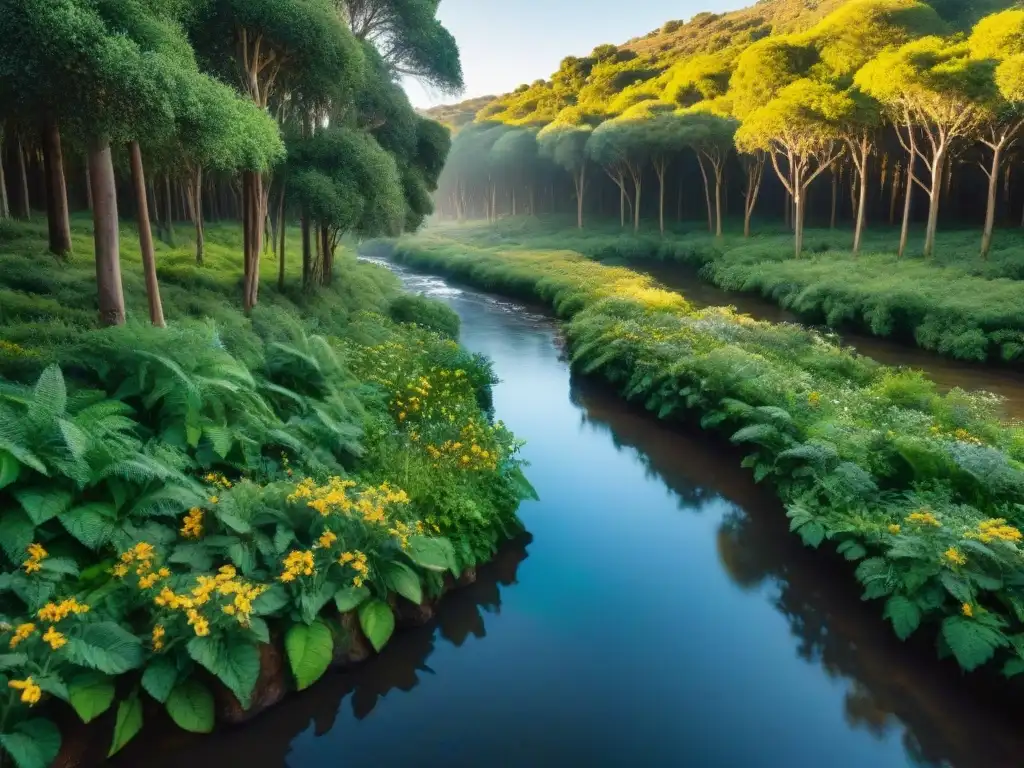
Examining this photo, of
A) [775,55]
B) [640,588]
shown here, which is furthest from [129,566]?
[775,55]

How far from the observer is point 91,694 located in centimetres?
488

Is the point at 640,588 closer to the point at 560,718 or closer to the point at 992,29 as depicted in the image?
the point at 560,718

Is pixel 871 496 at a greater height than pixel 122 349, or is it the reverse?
pixel 122 349

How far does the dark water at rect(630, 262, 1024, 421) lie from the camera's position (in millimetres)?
16078

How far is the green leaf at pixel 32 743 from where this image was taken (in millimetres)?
4398

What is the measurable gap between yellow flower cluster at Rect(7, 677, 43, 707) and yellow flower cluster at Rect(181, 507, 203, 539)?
5.79 feet

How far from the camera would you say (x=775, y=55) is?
37438 millimetres

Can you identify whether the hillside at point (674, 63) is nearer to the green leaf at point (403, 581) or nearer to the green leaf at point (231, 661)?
the green leaf at point (403, 581)

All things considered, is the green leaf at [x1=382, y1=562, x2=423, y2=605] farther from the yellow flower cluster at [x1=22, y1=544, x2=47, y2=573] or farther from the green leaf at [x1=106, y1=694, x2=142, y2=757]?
the yellow flower cluster at [x1=22, y1=544, x2=47, y2=573]

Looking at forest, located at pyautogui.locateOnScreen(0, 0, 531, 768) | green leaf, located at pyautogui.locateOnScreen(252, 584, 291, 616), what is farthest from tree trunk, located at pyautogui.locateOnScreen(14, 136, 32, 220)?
green leaf, located at pyautogui.locateOnScreen(252, 584, 291, 616)

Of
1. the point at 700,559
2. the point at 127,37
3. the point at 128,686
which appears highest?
the point at 127,37

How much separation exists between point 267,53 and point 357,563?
12.7 meters

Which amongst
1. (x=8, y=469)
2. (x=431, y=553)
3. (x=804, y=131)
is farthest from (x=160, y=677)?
(x=804, y=131)

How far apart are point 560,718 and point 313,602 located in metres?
2.34
